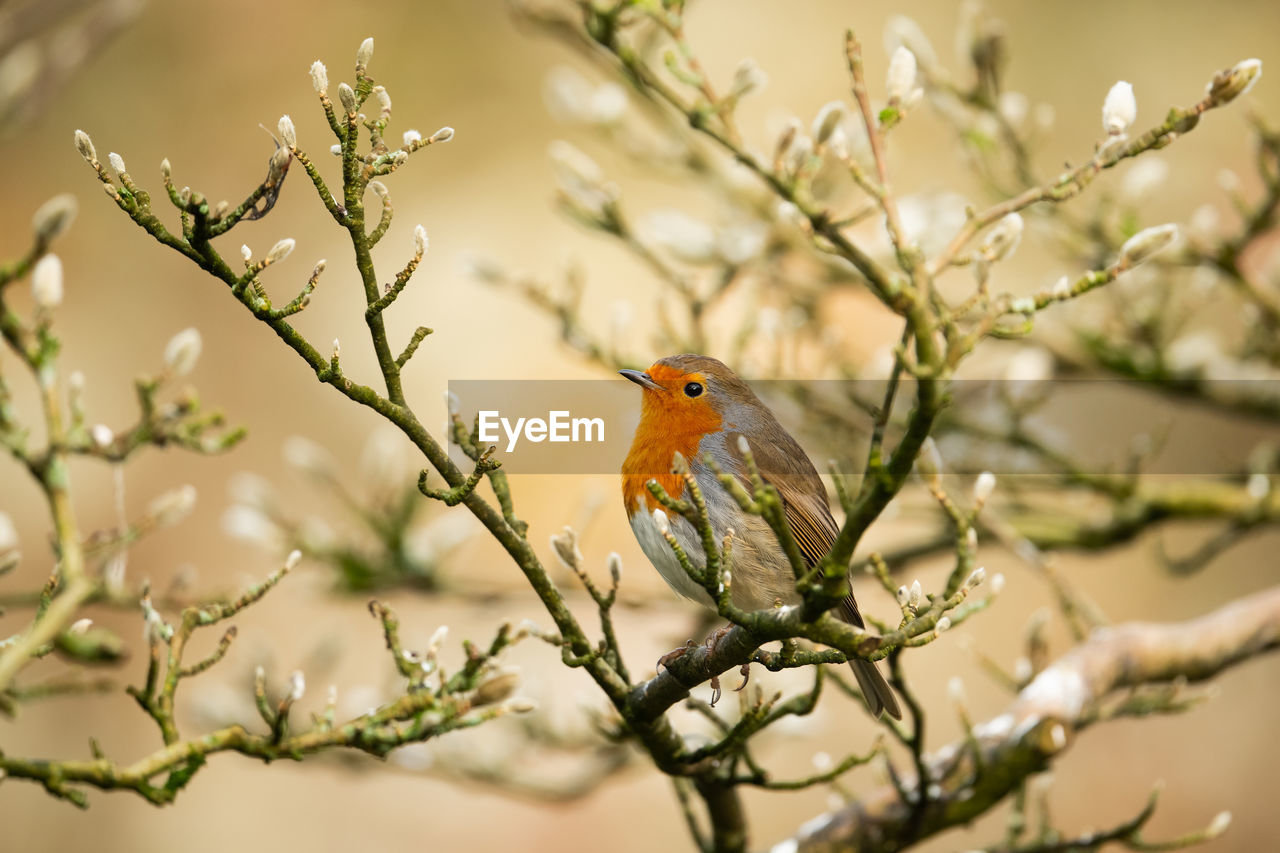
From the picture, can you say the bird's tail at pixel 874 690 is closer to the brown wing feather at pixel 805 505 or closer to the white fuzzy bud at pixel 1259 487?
the brown wing feather at pixel 805 505

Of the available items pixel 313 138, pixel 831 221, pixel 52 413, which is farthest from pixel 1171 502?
pixel 313 138

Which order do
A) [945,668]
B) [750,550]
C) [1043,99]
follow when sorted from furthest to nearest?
[1043,99] < [945,668] < [750,550]

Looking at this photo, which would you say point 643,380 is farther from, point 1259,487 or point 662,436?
point 1259,487

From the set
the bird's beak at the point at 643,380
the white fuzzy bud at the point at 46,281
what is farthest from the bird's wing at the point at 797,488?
the white fuzzy bud at the point at 46,281

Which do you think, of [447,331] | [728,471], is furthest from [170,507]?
[447,331]

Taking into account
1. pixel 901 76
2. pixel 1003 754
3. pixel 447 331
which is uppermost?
pixel 447 331

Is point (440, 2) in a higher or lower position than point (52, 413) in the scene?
higher

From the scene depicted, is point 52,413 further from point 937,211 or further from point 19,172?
point 19,172
